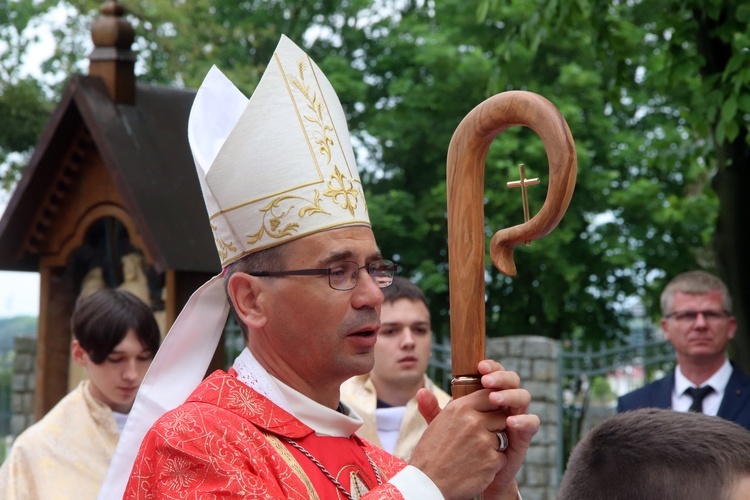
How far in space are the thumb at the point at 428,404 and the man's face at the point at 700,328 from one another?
3.78 meters

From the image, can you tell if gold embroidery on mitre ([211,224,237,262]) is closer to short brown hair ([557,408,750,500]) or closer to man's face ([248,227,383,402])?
man's face ([248,227,383,402])

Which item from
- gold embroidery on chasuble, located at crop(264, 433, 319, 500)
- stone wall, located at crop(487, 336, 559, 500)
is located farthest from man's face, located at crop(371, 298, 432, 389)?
stone wall, located at crop(487, 336, 559, 500)

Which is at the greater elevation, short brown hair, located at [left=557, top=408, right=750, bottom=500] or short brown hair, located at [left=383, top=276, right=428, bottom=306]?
short brown hair, located at [left=383, top=276, right=428, bottom=306]

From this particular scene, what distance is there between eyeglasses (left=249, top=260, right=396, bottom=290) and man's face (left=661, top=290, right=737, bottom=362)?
3846 mm

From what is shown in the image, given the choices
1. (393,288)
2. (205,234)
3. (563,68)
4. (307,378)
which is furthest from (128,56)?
(563,68)

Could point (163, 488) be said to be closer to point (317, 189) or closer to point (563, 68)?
point (317, 189)

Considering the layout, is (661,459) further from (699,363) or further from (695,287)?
(695,287)

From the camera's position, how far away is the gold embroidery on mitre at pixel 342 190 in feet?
9.39

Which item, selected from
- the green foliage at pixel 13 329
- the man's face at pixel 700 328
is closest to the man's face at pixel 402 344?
the man's face at pixel 700 328

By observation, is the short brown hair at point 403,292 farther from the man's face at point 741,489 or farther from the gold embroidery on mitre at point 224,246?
the man's face at point 741,489

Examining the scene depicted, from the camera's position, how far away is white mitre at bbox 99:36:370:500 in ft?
9.31

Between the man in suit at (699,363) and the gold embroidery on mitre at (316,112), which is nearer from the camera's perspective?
the gold embroidery on mitre at (316,112)

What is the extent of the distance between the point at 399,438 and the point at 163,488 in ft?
10.9

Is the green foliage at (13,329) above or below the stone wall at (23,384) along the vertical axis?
above
